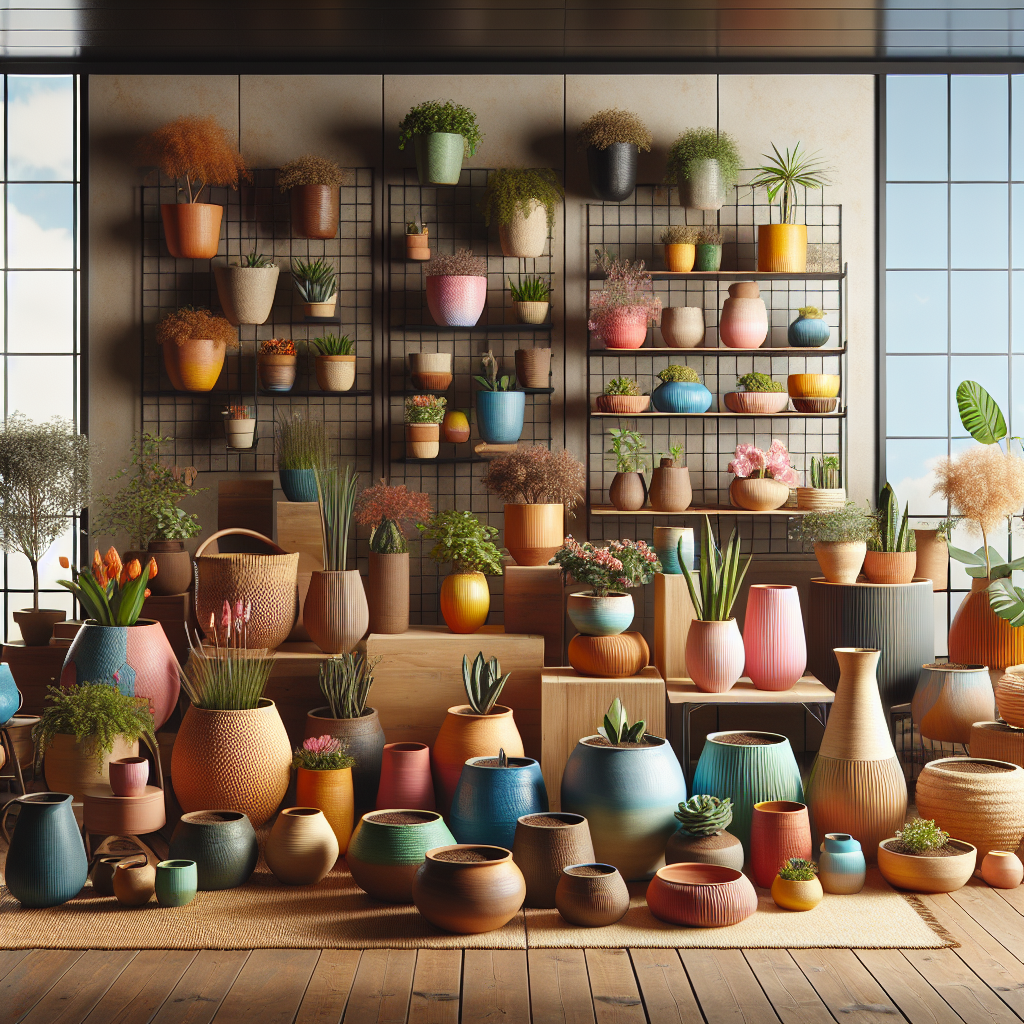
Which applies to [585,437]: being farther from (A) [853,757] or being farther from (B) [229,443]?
(A) [853,757]

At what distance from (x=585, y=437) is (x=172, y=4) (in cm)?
252

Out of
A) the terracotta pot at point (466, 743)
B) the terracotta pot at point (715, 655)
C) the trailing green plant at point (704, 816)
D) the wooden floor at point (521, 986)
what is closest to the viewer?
the wooden floor at point (521, 986)

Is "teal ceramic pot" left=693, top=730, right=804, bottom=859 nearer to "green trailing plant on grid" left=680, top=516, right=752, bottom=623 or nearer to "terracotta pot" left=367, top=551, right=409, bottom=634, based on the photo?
"green trailing plant on grid" left=680, top=516, right=752, bottom=623

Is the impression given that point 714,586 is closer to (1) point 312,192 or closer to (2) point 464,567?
(2) point 464,567

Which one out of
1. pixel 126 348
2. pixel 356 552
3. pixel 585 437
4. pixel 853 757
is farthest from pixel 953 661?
pixel 126 348

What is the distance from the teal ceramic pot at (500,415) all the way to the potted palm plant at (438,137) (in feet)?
3.26

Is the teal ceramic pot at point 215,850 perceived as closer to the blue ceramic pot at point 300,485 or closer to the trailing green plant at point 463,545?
the trailing green plant at point 463,545

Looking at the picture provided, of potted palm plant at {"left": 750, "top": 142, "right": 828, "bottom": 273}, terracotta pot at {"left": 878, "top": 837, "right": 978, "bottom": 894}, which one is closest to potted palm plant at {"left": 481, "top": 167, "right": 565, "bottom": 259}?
potted palm plant at {"left": 750, "top": 142, "right": 828, "bottom": 273}

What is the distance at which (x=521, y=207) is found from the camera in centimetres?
477

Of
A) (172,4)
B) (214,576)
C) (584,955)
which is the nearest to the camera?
(584,955)

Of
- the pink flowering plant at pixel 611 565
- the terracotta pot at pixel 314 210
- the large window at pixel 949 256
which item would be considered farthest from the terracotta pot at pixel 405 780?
the large window at pixel 949 256

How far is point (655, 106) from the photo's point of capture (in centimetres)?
497

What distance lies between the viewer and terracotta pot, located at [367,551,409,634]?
4281 mm

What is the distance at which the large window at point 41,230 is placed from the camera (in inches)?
200
